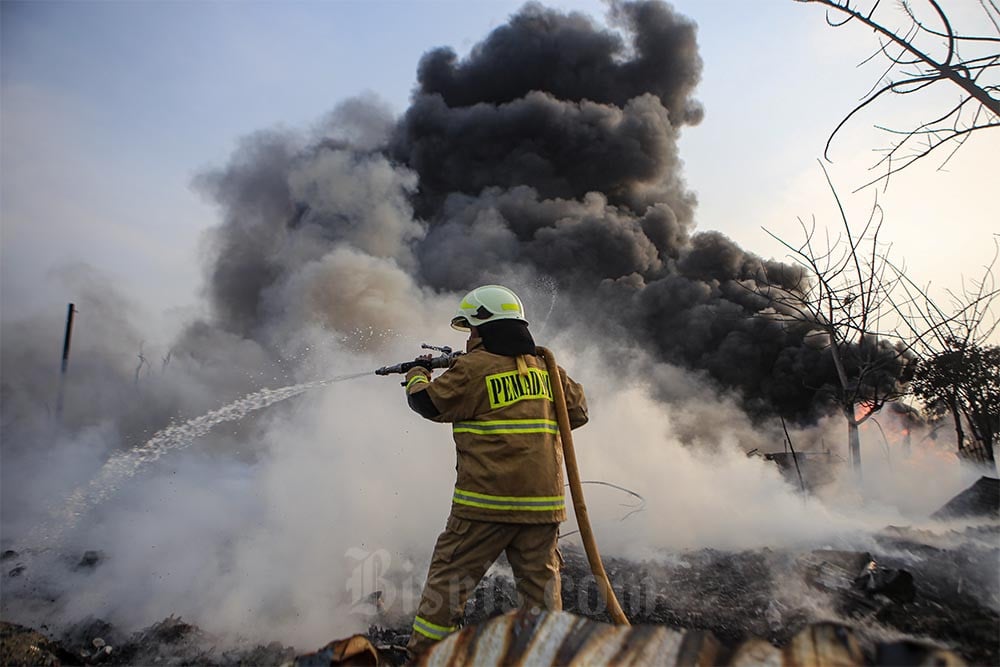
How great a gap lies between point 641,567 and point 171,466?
613cm

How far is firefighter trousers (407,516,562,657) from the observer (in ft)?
8.54

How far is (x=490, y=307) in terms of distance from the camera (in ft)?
10.4

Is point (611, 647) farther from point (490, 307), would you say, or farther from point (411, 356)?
point (411, 356)

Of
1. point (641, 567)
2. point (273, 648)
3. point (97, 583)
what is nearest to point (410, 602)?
point (273, 648)

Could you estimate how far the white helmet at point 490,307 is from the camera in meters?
3.16

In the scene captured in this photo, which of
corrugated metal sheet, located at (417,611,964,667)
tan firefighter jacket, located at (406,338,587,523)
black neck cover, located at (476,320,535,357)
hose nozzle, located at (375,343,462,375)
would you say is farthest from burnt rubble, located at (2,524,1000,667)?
corrugated metal sheet, located at (417,611,964,667)

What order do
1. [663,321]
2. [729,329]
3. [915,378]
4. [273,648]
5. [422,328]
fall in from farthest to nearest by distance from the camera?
[663,321], [729,329], [422,328], [915,378], [273,648]

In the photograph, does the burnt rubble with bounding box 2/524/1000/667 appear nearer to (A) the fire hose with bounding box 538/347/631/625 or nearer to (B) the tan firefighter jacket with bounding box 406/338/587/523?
(A) the fire hose with bounding box 538/347/631/625

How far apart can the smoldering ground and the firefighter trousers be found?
1.53m

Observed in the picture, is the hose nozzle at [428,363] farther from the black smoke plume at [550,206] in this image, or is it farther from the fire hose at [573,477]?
the black smoke plume at [550,206]

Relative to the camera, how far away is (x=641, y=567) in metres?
4.68

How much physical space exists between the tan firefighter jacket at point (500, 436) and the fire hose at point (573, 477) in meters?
0.05

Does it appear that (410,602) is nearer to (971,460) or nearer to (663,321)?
(971,460)

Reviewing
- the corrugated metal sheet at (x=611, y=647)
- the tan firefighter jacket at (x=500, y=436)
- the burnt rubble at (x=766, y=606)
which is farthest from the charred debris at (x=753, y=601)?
the corrugated metal sheet at (x=611, y=647)
